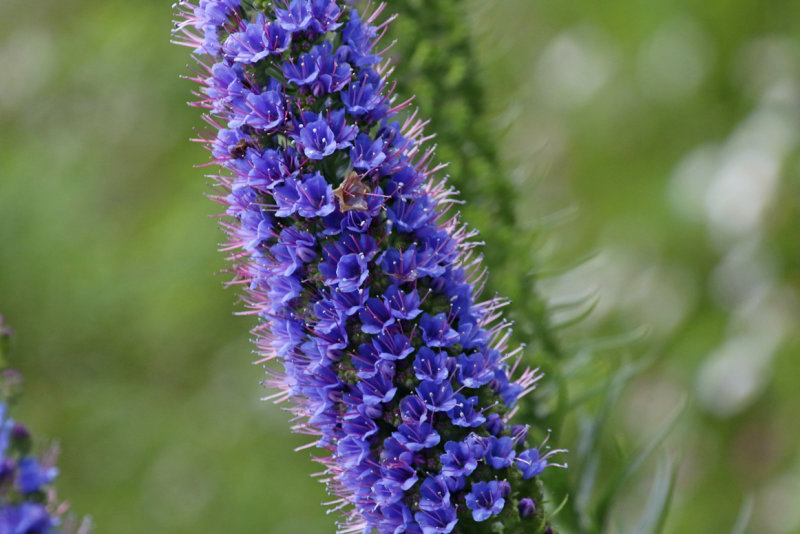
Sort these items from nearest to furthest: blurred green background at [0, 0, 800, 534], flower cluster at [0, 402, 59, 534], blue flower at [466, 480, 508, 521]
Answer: flower cluster at [0, 402, 59, 534], blue flower at [466, 480, 508, 521], blurred green background at [0, 0, 800, 534]

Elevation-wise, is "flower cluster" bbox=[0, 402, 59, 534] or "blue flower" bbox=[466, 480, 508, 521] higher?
"blue flower" bbox=[466, 480, 508, 521]

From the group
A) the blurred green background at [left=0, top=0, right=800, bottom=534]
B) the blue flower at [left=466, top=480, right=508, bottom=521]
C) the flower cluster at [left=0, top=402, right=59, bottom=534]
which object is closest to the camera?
the flower cluster at [left=0, top=402, right=59, bottom=534]

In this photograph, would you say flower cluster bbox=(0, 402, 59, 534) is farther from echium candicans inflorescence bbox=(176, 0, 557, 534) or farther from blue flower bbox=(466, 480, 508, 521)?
blue flower bbox=(466, 480, 508, 521)

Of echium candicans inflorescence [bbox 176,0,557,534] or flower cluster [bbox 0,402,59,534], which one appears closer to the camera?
flower cluster [bbox 0,402,59,534]

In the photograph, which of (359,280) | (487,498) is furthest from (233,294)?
(487,498)

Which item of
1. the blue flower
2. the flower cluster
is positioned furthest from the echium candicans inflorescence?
the flower cluster

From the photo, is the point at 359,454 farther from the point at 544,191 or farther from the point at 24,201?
the point at 544,191

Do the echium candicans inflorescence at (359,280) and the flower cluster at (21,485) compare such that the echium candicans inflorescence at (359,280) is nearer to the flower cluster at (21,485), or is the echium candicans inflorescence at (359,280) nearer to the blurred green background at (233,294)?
the flower cluster at (21,485)
